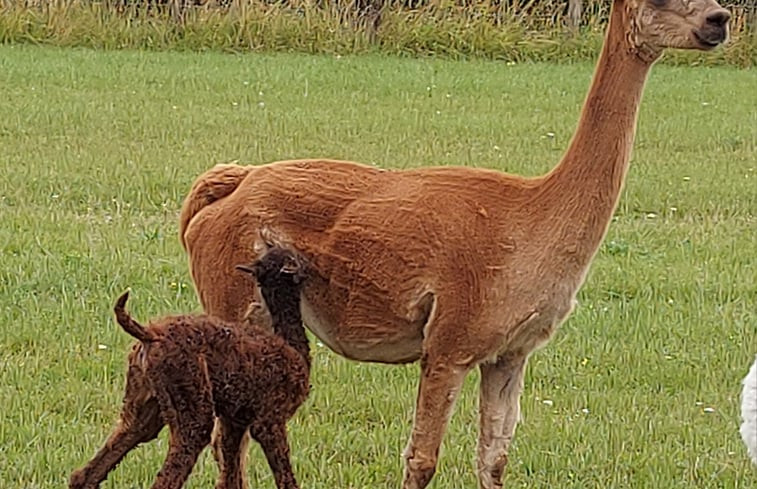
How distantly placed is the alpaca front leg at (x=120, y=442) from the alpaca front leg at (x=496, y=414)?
121 centimetres

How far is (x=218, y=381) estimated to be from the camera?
4.42 meters

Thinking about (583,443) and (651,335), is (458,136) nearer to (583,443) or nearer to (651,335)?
(651,335)

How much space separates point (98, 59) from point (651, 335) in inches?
550

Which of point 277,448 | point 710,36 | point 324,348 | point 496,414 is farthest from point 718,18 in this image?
point 324,348

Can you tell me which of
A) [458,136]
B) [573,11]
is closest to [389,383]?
[458,136]

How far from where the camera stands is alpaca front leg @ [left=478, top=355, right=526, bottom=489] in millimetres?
5289

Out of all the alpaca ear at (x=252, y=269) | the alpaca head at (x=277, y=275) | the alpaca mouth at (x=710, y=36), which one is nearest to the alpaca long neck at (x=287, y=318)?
the alpaca head at (x=277, y=275)

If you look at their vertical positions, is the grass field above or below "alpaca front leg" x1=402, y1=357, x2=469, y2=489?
below

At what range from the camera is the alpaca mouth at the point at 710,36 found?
16.3ft

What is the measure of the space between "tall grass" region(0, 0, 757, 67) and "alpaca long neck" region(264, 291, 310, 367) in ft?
59.3

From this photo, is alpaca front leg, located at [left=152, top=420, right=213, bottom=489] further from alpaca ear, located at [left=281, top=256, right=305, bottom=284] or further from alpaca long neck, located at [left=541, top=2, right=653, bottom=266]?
alpaca long neck, located at [left=541, top=2, right=653, bottom=266]

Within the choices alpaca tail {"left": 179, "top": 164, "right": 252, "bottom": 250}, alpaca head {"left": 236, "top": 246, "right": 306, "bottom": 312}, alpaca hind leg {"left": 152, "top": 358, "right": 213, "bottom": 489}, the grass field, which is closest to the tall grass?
the grass field

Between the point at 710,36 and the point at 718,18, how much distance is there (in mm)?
68

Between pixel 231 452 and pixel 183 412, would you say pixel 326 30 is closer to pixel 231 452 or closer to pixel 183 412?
pixel 231 452
